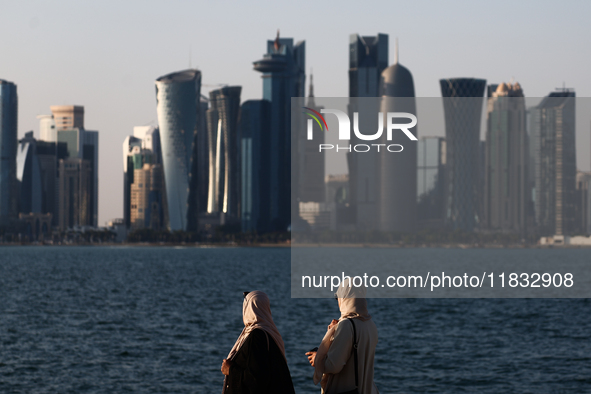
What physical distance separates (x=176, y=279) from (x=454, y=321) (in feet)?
164

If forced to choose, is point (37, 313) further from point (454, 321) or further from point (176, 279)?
point (176, 279)

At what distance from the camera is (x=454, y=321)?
52781 mm

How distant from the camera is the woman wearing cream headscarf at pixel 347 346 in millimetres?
8523

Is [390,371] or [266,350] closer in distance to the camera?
[266,350]

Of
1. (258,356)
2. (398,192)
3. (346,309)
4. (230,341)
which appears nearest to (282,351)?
(258,356)

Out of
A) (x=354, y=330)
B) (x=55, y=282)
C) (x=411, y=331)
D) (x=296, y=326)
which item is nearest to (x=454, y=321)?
(x=411, y=331)

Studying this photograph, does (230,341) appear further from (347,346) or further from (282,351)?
(347,346)

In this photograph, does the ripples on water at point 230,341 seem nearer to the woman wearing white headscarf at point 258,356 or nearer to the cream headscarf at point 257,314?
the woman wearing white headscarf at point 258,356

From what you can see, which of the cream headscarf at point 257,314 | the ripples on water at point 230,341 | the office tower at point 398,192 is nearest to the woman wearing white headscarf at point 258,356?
the cream headscarf at point 257,314

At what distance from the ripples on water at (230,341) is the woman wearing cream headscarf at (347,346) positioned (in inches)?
817

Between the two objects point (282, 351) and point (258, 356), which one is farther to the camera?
point (282, 351)

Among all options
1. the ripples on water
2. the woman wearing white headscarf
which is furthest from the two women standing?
the ripples on water

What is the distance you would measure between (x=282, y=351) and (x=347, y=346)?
711mm

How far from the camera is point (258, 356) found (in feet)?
Result: 27.7
